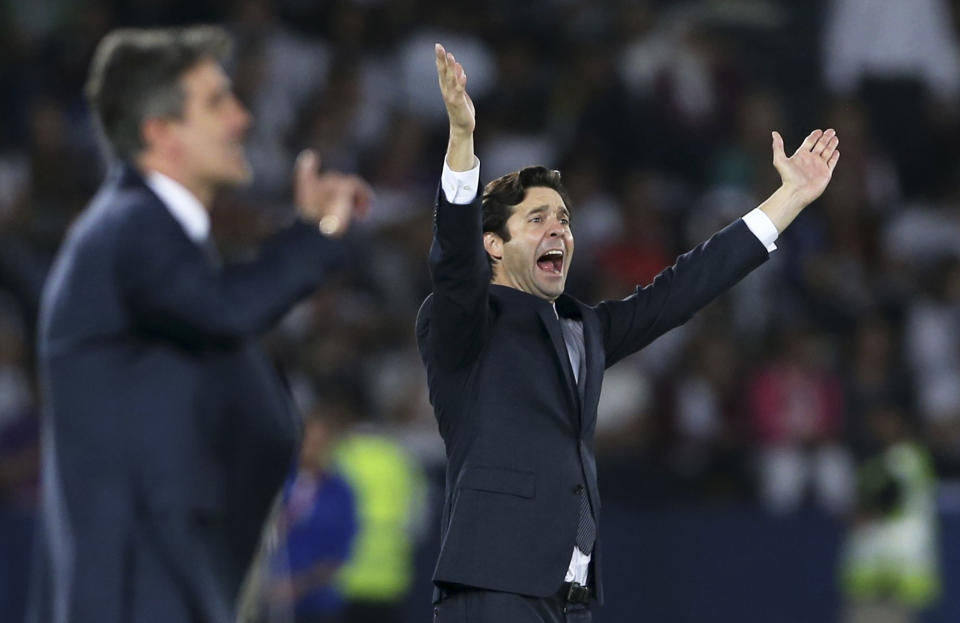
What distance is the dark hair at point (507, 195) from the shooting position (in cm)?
499

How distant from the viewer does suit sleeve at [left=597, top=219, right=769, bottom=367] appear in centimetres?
504

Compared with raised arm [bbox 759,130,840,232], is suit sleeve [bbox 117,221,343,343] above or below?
below

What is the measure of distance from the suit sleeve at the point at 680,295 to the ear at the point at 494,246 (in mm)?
320

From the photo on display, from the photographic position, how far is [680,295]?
16.5ft

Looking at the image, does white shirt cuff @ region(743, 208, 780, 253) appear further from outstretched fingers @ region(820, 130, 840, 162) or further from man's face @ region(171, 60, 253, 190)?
man's face @ region(171, 60, 253, 190)

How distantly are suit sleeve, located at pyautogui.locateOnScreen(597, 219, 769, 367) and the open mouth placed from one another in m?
0.21

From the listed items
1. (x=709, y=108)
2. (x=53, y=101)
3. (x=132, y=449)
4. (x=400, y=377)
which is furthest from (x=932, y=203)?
(x=132, y=449)

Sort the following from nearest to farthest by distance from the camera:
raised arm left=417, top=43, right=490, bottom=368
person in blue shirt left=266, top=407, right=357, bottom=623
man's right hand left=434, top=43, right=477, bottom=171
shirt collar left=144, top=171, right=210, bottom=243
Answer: shirt collar left=144, top=171, right=210, bottom=243
man's right hand left=434, top=43, right=477, bottom=171
raised arm left=417, top=43, right=490, bottom=368
person in blue shirt left=266, top=407, right=357, bottom=623

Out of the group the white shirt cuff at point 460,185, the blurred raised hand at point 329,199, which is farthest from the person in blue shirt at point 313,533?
the blurred raised hand at point 329,199

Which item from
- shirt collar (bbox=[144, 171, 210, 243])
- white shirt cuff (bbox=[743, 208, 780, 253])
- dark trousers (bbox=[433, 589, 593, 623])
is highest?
white shirt cuff (bbox=[743, 208, 780, 253])

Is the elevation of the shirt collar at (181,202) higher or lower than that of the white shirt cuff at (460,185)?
lower

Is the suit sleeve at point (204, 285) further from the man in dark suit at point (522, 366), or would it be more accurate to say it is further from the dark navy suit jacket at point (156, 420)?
the man in dark suit at point (522, 366)

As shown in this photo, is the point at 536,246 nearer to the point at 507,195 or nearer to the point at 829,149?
the point at 507,195

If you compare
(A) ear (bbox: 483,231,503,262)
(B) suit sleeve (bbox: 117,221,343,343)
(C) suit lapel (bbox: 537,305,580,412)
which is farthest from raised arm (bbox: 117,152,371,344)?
(A) ear (bbox: 483,231,503,262)
